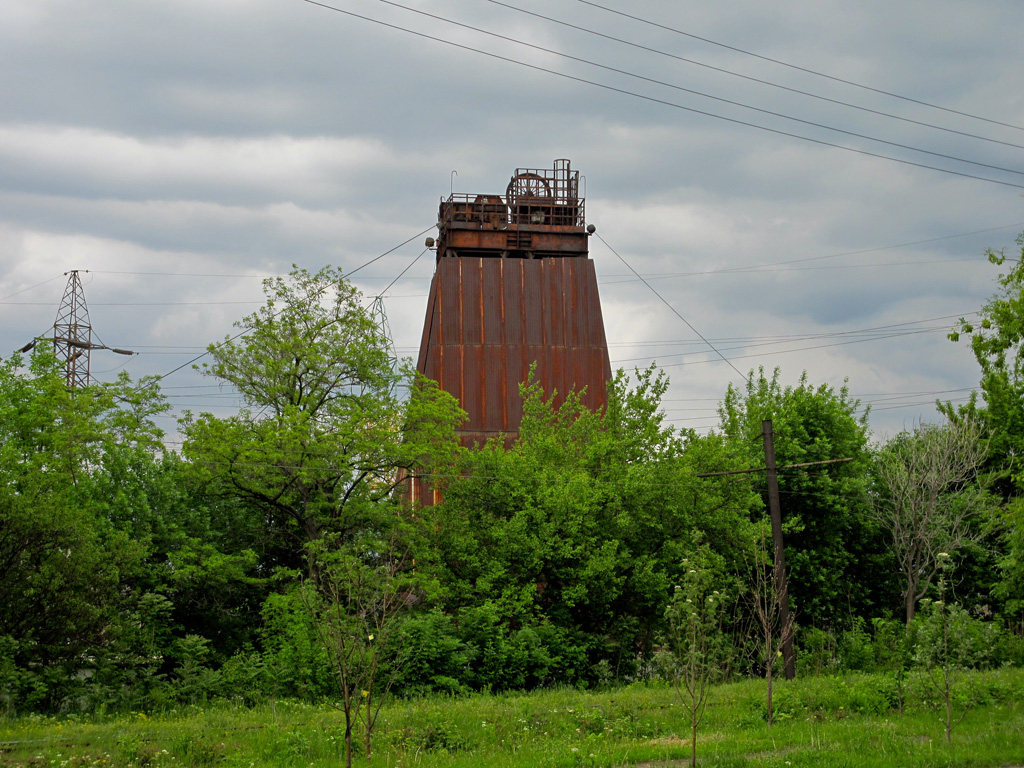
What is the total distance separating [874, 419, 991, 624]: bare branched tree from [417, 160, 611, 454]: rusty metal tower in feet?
39.4

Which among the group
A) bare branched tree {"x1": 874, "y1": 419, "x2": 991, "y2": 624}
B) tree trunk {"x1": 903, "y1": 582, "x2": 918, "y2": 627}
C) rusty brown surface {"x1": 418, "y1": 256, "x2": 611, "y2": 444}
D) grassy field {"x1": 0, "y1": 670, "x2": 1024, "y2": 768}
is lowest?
grassy field {"x1": 0, "y1": 670, "x2": 1024, "y2": 768}

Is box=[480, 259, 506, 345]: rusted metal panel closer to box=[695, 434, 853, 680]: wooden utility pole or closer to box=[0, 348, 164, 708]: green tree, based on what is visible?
box=[0, 348, 164, 708]: green tree

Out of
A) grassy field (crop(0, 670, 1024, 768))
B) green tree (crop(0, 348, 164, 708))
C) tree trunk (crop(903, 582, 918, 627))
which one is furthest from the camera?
tree trunk (crop(903, 582, 918, 627))

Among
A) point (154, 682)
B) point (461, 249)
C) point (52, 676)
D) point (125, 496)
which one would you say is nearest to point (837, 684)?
point (154, 682)

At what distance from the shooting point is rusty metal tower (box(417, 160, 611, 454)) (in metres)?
41.5

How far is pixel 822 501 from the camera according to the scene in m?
35.6

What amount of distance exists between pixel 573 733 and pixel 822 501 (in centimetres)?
2168

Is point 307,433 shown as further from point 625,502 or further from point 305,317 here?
point 625,502

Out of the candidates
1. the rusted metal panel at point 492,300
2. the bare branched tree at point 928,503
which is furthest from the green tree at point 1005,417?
the rusted metal panel at point 492,300

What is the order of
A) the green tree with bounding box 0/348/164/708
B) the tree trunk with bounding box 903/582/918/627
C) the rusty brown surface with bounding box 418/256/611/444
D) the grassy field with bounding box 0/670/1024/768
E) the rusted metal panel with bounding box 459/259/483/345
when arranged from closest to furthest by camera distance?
the grassy field with bounding box 0/670/1024/768
the green tree with bounding box 0/348/164/708
the tree trunk with bounding box 903/582/918/627
the rusty brown surface with bounding box 418/256/611/444
the rusted metal panel with bounding box 459/259/483/345

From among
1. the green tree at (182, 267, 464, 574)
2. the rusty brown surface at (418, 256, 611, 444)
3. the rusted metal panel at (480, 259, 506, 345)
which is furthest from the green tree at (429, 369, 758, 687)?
the rusted metal panel at (480, 259, 506, 345)

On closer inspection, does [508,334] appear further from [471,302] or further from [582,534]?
[582,534]

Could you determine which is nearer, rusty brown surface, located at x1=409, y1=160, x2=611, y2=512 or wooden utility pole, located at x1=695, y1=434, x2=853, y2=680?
wooden utility pole, located at x1=695, y1=434, x2=853, y2=680

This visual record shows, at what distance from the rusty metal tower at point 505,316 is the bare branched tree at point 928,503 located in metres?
12.0
